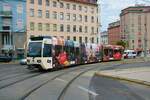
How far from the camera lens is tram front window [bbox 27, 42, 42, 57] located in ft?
117

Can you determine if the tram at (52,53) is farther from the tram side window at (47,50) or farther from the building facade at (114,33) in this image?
the building facade at (114,33)

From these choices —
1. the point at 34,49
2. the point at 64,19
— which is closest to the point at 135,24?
the point at 64,19

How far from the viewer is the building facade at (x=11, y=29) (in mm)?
83375

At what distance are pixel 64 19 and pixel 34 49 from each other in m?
64.4

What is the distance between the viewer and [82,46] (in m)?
52.6

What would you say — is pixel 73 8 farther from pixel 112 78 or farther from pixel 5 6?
pixel 112 78

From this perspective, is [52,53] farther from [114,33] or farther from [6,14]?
[114,33]

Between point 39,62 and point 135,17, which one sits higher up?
point 135,17

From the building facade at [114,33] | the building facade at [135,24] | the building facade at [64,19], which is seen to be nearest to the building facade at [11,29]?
the building facade at [64,19]

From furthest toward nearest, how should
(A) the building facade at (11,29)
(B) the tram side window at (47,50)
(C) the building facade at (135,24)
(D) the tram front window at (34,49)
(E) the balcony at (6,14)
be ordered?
(C) the building facade at (135,24)
(E) the balcony at (6,14)
(A) the building facade at (11,29)
(B) the tram side window at (47,50)
(D) the tram front window at (34,49)

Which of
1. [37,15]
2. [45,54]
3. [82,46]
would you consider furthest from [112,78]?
[37,15]

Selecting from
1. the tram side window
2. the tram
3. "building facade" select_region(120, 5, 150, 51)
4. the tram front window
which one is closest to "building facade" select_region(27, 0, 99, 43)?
"building facade" select_region(120, 5, 150, 51)

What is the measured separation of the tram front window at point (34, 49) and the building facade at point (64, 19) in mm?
54365

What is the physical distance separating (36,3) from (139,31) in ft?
202
